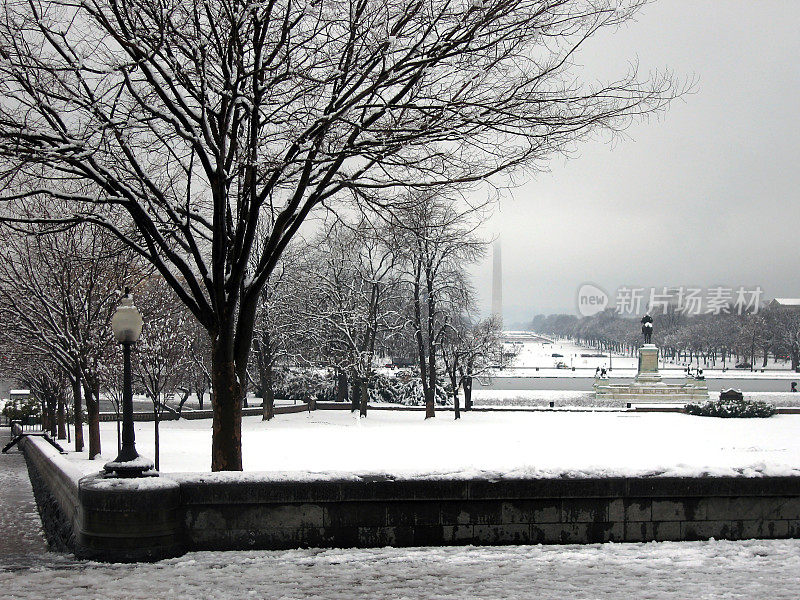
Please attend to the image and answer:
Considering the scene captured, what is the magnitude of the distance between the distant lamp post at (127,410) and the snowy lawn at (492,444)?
61.2 inches

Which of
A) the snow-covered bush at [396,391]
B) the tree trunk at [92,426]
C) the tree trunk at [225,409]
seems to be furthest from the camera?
the snow-covered bush at [396,391]

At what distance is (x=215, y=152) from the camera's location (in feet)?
39.8

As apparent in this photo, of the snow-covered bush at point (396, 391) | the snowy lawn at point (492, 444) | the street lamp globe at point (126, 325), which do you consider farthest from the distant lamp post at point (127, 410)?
the snow-covered bush at point (396, 391)

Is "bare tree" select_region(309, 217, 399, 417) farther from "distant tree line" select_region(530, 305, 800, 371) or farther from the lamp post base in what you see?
"distant tree line" select_region(530, 305, 800, 371)

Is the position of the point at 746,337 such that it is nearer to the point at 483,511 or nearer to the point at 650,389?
the point at 650,389

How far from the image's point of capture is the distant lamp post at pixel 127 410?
392 inches

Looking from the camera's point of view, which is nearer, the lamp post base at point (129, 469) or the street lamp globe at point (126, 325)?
the lamp post base at point (129, 469)

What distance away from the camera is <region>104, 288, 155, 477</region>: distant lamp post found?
997cm

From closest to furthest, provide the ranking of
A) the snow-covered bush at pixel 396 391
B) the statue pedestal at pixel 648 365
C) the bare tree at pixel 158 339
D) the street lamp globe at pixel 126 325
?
the street lamp globe at pixel 126 325 < the bare tree at pixel 158 339 < the snow-covered bush at pixel 396 391 < the statue pedestal at pixel 648 365

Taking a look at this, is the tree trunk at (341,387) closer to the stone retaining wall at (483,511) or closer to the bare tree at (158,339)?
the bare tree at (158,339)

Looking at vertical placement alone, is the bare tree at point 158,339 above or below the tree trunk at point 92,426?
above

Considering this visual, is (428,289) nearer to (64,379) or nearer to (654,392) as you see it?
(64,379)

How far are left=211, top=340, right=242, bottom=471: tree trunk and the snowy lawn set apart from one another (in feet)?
8.07

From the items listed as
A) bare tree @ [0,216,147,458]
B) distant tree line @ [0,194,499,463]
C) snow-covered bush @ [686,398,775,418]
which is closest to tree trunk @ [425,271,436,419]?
distant tree line @ [0,194,499,463]
